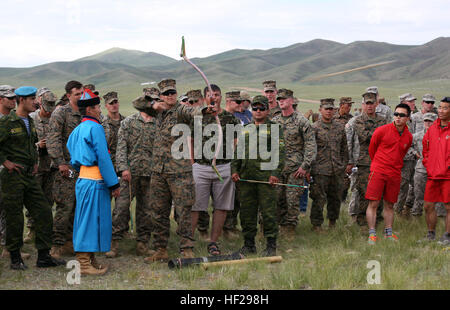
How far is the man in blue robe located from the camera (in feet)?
20.6

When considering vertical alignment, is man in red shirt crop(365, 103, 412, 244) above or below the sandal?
above

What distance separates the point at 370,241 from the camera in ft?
25.2

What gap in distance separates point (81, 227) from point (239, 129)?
278 centimetres

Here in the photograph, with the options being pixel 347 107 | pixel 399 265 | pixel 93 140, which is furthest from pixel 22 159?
pixel 347 107

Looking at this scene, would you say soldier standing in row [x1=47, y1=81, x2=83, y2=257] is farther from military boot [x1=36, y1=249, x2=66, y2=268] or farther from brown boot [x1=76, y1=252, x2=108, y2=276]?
brown boot [x1=76, y1=252, x2=108, y2=276]

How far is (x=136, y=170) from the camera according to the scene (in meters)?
7.44

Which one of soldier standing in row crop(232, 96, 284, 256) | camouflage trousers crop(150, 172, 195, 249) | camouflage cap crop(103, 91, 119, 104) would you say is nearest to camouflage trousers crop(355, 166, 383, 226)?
soldier standing in row crop(232, 96, 284, 256)

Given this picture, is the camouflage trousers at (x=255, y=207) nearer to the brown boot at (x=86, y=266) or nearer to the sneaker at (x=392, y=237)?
the sneaker at (x=392, y=237)

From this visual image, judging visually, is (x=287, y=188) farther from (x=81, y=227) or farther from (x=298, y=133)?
(x=81, y=227)

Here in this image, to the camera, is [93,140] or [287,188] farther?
[287,188]

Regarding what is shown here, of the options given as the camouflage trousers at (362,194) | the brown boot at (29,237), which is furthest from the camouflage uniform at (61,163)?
the camouflage trousers at (362,194)

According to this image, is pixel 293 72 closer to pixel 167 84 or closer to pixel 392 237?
pixel 392 237

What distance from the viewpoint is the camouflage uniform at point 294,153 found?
8.27 m

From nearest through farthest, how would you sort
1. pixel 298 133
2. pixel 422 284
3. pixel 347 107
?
pixel 422 284, pixel 298 133, pixel 347 107
